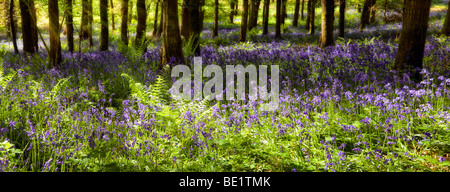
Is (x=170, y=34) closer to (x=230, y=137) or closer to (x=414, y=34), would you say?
(x=230, y=137)

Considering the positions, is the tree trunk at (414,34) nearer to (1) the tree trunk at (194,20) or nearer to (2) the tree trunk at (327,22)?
(2) the tree trunk at (327,22)

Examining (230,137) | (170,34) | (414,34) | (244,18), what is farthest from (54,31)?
(244,18)

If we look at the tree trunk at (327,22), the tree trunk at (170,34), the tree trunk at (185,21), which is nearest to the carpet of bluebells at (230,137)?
the tree trunk at (170,34)

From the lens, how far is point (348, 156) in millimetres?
3109

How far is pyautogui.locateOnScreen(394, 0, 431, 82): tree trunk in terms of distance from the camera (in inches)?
214

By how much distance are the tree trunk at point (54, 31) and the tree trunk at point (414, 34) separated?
7286mm

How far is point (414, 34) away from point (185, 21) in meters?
6.19

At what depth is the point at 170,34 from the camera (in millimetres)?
6977

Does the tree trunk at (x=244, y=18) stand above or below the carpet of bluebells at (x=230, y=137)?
above

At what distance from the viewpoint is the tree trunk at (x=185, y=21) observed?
9029 millimetres

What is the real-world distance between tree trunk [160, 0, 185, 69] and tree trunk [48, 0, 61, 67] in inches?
97.5
